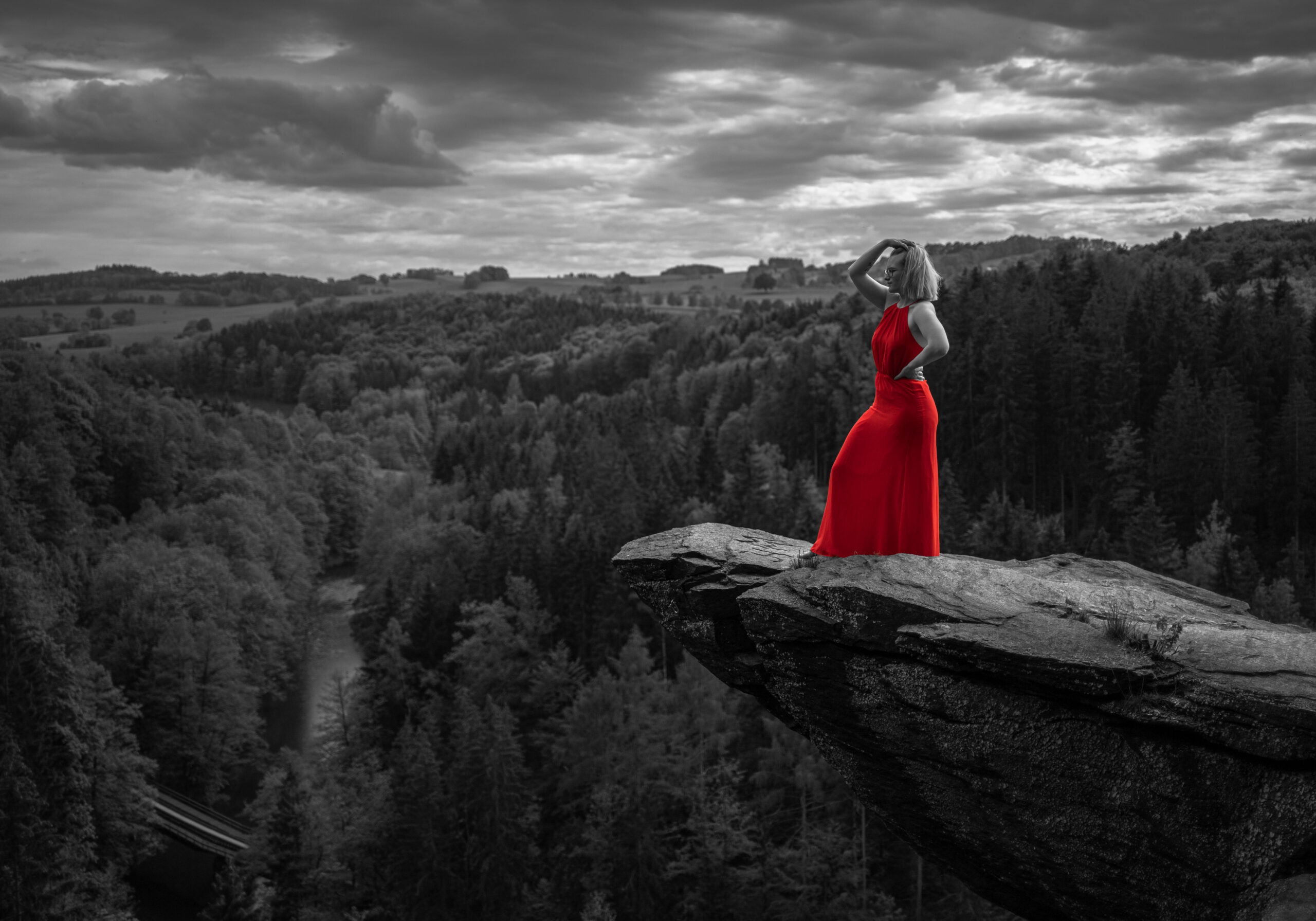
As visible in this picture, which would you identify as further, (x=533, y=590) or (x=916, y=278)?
(x=533, y=590)

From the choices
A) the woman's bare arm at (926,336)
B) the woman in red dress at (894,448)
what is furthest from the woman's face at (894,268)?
the woman's bare arm at (926,336)

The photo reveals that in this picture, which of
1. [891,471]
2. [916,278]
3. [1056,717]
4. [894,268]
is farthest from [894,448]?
[1056,717]

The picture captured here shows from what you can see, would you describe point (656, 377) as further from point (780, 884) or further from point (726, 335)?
point (780, 884)

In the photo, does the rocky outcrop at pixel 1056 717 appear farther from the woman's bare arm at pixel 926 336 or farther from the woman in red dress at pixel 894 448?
the woman's bare arm at pixel 926 336

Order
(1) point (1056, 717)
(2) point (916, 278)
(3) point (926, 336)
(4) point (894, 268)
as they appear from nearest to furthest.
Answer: (1) point (1056, 717) < (3) point (926, 336) < (2) point (916, 278) < (4) point (894, 268)

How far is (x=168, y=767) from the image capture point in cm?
5953

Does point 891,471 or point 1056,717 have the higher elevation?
point 891,471

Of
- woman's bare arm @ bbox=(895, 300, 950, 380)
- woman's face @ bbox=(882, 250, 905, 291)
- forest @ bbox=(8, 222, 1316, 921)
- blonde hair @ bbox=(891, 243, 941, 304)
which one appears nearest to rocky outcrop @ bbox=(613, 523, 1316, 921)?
woman's bare arm @ bbox=(895, 300, 950, 380)

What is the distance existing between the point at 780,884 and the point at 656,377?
137505mm

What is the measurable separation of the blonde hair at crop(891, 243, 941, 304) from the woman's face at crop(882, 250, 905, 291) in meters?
0.04

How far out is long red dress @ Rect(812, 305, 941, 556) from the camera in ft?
41.5

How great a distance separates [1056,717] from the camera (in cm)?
1038

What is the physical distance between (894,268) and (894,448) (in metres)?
2.36

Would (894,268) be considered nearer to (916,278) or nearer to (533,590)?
(916,278)
